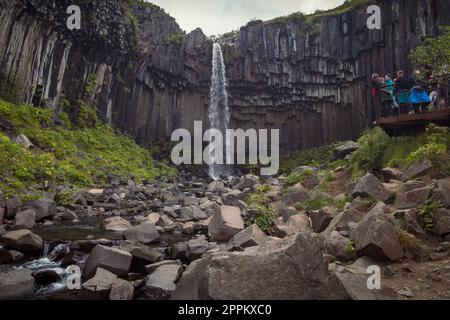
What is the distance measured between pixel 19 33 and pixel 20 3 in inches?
75.8

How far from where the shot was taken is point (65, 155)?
21.0m

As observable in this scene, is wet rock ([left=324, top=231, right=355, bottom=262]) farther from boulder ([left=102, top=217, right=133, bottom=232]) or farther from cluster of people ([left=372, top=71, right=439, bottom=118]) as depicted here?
boulder ([left=102, top=217, right=133, bottom=232])

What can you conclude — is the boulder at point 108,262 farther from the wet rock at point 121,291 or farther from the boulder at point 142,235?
the boulder at point 142,235

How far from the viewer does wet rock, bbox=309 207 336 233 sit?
30.5 feet

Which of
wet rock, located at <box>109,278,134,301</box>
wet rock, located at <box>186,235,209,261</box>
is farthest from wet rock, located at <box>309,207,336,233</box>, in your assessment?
wet rock, located at <box>109,278,134,301</box>

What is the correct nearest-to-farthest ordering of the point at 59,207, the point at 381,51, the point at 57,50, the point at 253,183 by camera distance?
the point at 59,207 < the point at 253,183 < the point at 57,50 < the point at 381,51

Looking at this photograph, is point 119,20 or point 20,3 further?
point 119,20

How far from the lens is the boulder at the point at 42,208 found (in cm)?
1216

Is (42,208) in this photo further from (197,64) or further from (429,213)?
(197,64)

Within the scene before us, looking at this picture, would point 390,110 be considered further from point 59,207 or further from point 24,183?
point 24,183

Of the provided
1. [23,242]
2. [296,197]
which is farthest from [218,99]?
[23,242]

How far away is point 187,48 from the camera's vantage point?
4075 cm

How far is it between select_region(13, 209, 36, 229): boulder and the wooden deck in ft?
41.0
